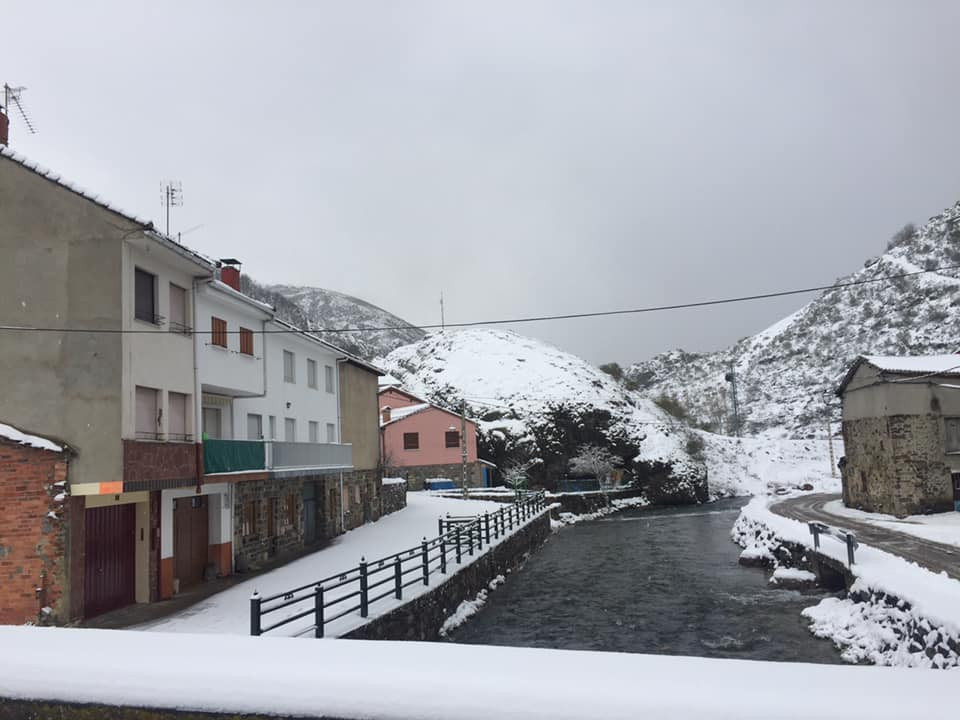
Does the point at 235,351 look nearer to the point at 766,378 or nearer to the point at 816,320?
the point at 766,378

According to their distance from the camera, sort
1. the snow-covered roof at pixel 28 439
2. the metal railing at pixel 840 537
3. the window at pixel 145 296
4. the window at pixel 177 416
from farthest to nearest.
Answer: the metal railing at pixel 840 537 → the window at pixel 177 416 → the window at pixel 145 296 → the snow-covered roof at pixel 28 439

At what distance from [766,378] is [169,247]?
5987 inches

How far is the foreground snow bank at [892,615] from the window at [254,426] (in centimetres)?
1681

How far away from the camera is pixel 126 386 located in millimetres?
14500

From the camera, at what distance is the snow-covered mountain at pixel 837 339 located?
389 ft

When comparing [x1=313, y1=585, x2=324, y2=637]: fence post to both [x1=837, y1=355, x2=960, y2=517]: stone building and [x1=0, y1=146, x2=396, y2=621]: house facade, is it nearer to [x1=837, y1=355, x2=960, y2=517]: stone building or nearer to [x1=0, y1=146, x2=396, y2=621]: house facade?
[x1=0, y1=146, x2=396, y2=621]: house facade

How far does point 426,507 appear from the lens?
39031 mm

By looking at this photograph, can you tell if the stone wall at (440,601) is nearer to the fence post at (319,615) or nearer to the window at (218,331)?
the fence post at (319,615)

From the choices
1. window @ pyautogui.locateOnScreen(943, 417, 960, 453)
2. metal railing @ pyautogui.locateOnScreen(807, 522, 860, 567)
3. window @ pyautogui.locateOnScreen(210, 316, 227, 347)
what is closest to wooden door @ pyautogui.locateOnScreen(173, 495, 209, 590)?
window @ pyautogui.locateOnScreen(210, 316, 227, 347)

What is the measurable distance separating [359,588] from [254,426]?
29.7 ft

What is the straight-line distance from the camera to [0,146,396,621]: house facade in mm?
14211

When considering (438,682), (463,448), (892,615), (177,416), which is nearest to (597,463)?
(463,448)

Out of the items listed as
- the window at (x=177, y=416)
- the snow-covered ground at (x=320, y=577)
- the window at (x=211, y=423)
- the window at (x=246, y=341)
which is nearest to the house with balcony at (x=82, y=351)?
the window at (x=177, y=416)

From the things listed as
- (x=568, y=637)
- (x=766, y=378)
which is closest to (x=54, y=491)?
(x=568, y=637)
